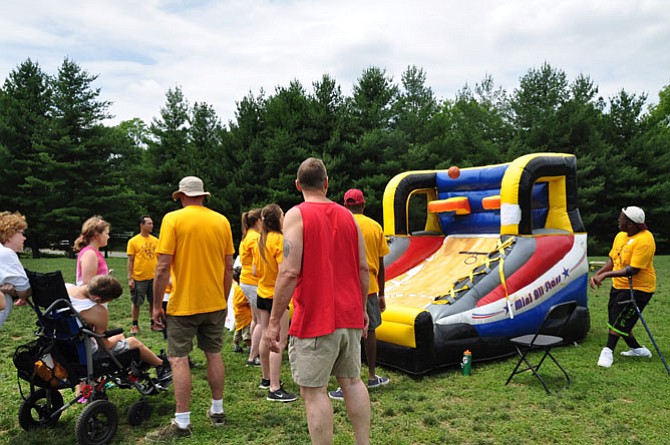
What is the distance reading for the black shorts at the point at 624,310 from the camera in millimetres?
5219

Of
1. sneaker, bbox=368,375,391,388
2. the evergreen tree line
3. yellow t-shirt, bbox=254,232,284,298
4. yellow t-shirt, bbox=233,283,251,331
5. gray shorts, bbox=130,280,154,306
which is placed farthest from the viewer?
the evergreen tree line

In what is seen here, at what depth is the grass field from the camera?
3553mm

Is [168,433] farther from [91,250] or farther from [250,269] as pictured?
[250,269]

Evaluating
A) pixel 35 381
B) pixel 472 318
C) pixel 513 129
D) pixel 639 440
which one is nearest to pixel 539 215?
pixel 472 318

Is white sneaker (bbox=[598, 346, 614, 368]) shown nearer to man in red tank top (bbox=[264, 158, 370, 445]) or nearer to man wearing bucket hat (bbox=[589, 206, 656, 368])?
man wearing bucket hat (bbox=[589, 206, 656, 368])

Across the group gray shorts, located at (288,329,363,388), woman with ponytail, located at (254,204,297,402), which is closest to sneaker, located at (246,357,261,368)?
woman with ponytail, located at (254,204,297,402)

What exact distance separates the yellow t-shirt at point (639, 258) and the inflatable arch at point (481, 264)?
883 mm

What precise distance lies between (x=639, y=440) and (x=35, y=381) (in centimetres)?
394

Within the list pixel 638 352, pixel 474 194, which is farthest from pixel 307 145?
pixel 638 352

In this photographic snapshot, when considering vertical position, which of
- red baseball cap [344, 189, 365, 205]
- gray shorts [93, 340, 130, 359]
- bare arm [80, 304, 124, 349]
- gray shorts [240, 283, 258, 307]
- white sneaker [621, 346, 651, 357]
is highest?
red baseball cap [344, 189, 365, 205]

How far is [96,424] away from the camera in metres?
3.45

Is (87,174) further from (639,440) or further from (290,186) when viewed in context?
(639,440)

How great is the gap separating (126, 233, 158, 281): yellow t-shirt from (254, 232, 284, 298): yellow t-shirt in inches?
104

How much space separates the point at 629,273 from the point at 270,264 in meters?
3.41
